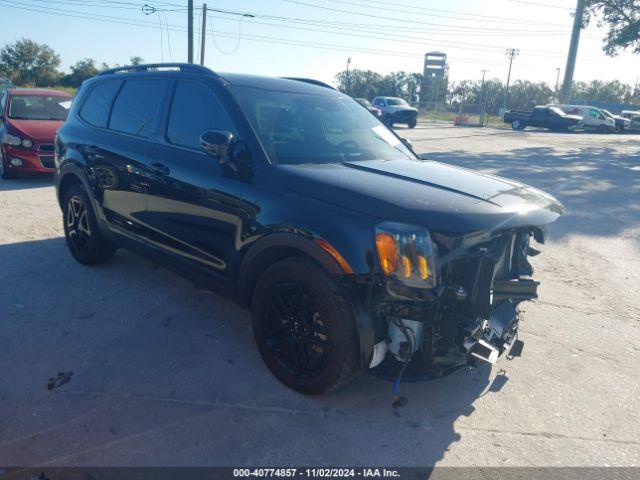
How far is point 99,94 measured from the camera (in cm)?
516

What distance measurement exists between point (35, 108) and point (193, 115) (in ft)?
26.7

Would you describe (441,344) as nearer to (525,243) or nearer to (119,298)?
(525,243)

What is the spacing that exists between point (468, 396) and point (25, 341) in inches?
120

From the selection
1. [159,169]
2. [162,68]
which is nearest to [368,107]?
[162,68]

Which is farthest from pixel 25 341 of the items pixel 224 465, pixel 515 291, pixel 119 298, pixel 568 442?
pixel 568 442

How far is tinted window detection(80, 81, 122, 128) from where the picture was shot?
494 centimetres

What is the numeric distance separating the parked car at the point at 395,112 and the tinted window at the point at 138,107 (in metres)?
27.1

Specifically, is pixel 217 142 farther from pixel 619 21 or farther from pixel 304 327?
pixel 619 21

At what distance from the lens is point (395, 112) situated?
31031 mm

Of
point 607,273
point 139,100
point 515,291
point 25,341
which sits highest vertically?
point 139,100

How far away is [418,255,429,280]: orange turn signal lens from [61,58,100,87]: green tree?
55.8 m

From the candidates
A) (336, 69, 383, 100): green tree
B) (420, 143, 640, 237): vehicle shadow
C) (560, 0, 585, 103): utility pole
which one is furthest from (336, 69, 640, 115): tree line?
(420, 143, 640, 237): vehicle shadow

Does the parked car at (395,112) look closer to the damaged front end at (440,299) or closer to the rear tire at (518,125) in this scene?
the rear tire at (518,125)

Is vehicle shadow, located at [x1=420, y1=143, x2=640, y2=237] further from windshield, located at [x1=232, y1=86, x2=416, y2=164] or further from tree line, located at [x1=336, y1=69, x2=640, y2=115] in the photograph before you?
tree line, located at [x1=336, y1=69, x2=640, y2=115]
